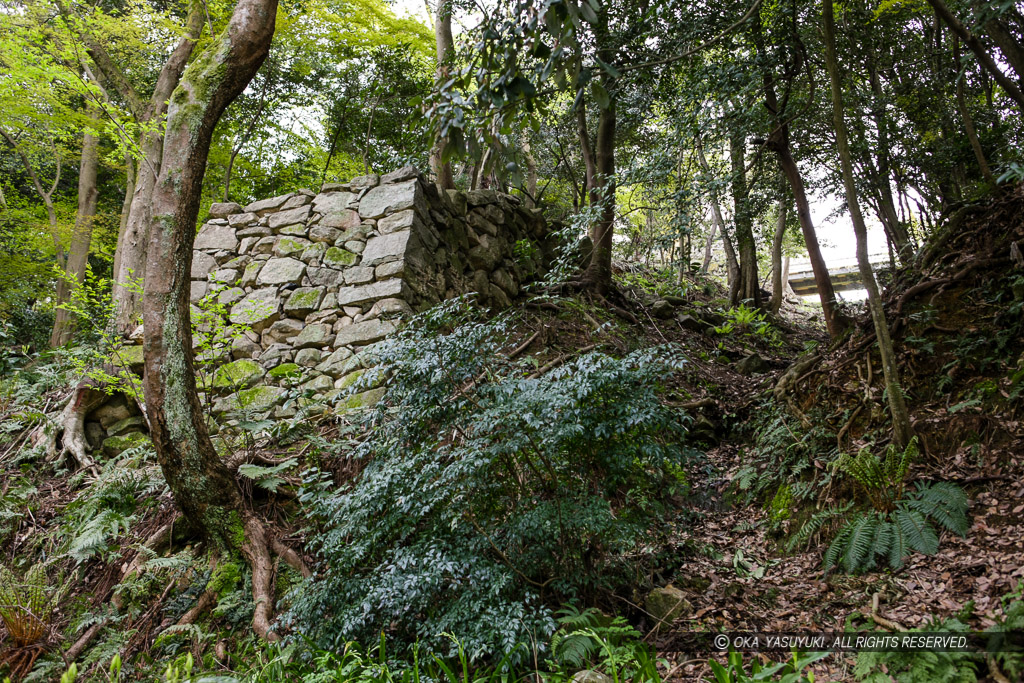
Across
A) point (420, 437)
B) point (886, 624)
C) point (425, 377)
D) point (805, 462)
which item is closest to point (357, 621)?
point (420, 437)

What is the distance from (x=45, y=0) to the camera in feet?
24.6

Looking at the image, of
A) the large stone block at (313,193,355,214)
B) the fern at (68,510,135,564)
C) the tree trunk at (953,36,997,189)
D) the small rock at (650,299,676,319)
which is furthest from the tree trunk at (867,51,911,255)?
the fern at (68,510,135,564)

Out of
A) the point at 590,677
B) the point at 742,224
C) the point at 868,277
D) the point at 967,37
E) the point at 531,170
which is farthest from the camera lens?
the point at 531,170

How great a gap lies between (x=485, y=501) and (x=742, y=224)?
589cm

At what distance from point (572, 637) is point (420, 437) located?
4.13 ft

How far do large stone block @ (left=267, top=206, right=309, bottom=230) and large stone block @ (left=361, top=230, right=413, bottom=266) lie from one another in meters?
1.00

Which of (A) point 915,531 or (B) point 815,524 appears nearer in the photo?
(A) point 915,531

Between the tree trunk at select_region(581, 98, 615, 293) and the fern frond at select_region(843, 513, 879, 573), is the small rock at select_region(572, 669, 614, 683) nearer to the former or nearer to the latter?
the fern frond at select_region(843, 513, 879, 573)

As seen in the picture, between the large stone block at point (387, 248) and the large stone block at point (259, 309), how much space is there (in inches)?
39.5

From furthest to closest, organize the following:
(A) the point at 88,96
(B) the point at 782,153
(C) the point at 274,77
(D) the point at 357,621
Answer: (C) the point at 274,77
(A) the point at 88,96
(B) the point at 782,153
(D) the point at 357,621

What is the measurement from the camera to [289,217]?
626 cm

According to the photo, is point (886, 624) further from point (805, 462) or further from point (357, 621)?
point (357, 621)

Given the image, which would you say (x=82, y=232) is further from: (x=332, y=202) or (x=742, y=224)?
(x=742, y=224)

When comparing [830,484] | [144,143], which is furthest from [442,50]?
[830,484]
